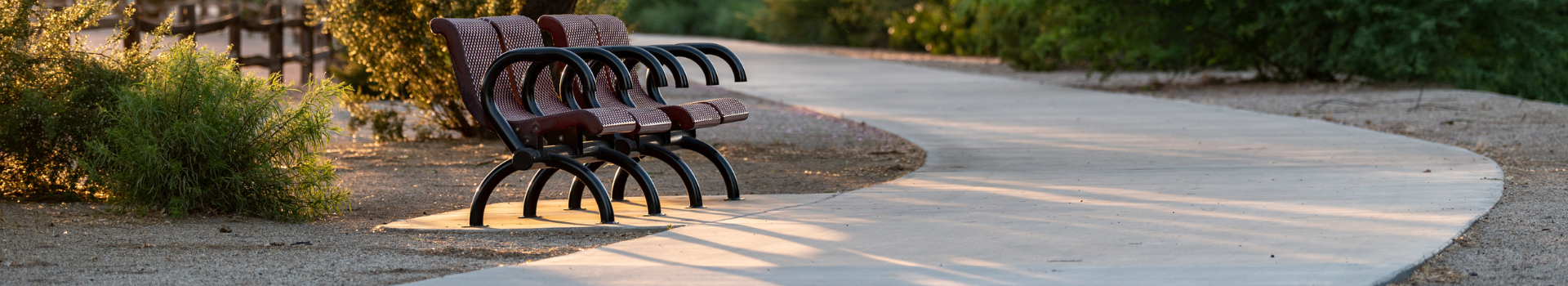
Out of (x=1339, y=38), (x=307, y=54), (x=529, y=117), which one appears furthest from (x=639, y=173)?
(x=307, y=54)

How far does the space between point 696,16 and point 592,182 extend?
32650 millimetres

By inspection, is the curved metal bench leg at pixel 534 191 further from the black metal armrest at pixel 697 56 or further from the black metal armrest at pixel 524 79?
the black metal armrest at pixel 697 56

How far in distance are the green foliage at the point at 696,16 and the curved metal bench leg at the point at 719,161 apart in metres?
27.7

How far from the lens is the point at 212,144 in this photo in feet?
16.6

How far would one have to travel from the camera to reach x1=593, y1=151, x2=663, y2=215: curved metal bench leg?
201 inches

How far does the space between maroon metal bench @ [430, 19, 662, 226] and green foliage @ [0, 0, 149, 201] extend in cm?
143

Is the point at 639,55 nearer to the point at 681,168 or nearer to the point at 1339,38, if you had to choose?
the point at 681,168

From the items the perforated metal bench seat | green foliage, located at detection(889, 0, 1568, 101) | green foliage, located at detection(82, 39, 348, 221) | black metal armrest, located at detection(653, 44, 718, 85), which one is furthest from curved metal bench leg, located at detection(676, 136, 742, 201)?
green foliage, located at detection(889, 0, 1568, 101)

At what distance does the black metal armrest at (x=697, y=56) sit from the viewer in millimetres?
5305

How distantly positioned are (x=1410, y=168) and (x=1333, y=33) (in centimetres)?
760

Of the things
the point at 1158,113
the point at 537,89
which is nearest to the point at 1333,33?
the point at 1158,113

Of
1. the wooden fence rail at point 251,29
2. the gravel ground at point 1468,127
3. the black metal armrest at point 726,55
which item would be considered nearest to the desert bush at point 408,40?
the black metal armrest at point 726,55

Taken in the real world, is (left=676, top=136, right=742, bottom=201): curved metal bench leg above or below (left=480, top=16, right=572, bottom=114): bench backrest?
below

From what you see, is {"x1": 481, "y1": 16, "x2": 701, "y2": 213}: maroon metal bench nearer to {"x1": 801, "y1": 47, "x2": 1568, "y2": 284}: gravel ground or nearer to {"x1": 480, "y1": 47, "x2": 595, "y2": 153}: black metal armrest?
{"x1": 480, "y1": 47, "x2": 595, "y2": 153}: black metal armrest
